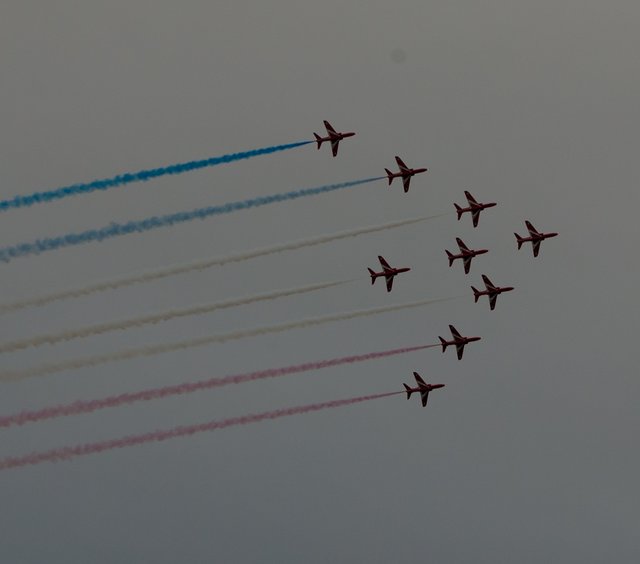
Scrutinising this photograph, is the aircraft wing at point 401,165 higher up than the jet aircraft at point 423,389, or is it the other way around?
the aircraft wing at point 401,165

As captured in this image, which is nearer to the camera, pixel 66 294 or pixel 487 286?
pixel 66 294

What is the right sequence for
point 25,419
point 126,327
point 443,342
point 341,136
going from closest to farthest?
point 25,419 → point 126,327 → point 341,136 → point 443,342

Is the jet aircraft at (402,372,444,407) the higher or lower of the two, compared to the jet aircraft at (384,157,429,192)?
lower

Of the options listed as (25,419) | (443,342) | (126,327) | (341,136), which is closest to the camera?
(25,419)

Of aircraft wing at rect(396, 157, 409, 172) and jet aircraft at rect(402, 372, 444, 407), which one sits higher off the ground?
aircraft wing at rect(396, 157, 409, 172)

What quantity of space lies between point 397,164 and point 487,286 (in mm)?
10747

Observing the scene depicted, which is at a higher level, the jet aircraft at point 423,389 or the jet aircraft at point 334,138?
the jet aircraft at point 334,138

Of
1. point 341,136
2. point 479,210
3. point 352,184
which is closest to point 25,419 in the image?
point 352,184

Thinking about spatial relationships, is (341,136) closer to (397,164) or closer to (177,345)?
(397,164)

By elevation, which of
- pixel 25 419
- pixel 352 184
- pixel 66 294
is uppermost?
pixel 352 184

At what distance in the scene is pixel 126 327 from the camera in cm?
9350

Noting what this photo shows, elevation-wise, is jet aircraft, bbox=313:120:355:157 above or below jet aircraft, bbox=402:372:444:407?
above

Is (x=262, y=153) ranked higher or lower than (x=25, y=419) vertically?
higher

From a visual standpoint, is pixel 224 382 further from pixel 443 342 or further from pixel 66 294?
pixel 443 342
